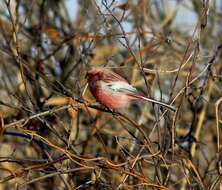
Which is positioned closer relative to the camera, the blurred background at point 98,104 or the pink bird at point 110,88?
the blurred background at point 98,104

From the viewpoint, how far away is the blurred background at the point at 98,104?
3186mm

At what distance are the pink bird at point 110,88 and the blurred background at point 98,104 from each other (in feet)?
0.31

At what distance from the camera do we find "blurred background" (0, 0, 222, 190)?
10.5 ft

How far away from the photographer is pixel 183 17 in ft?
25.7

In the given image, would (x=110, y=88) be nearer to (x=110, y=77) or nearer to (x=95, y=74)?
(x=110, y=77)

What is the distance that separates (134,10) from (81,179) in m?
1.31

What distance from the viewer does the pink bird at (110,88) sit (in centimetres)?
399

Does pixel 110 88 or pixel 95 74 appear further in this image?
pixel 110 88

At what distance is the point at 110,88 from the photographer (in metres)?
4.12

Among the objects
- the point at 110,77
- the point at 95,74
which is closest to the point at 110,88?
the point at 110,77

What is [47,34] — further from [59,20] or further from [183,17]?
[183,17]

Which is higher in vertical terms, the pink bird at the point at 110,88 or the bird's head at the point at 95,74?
the bird's head at the point at 95,74

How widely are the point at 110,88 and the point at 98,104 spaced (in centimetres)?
14

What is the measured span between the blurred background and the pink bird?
9 cm
